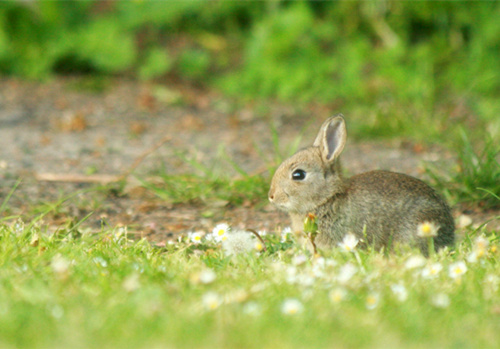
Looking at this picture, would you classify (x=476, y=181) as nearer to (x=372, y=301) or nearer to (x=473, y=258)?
(x=473, y=258)

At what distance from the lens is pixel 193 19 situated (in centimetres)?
1030

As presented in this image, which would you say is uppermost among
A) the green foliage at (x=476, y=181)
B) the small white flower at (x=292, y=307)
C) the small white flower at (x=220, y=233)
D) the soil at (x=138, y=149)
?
the small white flower at (x=292, y=307)

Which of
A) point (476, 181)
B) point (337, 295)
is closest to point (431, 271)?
point (337, 295)

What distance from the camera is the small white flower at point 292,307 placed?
2930 millimetres

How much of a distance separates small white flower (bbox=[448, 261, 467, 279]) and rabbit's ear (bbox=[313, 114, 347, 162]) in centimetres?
112

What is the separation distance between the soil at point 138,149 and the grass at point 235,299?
1.06 metres

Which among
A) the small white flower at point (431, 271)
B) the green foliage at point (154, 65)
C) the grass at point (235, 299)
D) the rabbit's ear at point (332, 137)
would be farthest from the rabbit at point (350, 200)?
the green foliage at point (154, 65)

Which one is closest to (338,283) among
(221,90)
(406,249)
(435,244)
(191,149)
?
(406,249)

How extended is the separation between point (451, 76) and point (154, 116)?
11.6 feet

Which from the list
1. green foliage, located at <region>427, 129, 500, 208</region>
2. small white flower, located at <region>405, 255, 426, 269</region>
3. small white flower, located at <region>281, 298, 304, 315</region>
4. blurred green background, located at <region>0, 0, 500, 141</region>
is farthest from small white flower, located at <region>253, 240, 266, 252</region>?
blurred green background, located at <region>0, 0, 500, 141</region>

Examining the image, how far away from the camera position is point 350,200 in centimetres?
440

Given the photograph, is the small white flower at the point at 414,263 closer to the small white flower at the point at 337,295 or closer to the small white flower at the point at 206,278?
the small white flower at the point at 337,295

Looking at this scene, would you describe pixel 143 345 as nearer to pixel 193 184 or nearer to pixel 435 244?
pixel 435 244

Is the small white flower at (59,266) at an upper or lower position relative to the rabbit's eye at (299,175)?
lower
